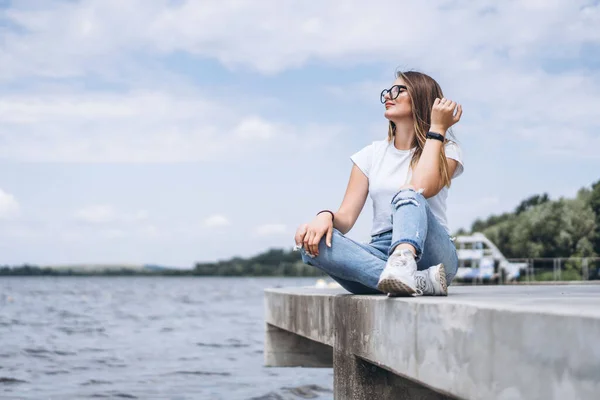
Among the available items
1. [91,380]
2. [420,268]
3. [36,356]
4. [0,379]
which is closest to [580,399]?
[420,268]

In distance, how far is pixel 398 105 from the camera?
15.1 feet

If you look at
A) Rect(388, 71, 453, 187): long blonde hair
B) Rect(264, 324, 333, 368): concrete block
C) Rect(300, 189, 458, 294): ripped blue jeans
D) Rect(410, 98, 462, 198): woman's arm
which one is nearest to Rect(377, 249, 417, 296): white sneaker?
Rect(300, 189, 458, 294): ripped blue jeans

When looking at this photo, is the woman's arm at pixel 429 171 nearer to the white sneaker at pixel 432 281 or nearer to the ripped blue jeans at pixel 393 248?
the ripped blue jeans at pixel 393 248

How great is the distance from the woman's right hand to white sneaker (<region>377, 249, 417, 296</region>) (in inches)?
21.1

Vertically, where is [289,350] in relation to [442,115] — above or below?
below

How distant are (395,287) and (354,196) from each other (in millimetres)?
1197

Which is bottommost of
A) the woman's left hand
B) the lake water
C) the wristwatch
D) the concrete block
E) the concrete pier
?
the lake water

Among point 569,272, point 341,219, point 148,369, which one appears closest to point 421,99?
point 341,219

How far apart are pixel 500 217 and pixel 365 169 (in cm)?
8904

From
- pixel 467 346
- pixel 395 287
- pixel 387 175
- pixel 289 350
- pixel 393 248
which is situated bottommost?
pixel 289 350

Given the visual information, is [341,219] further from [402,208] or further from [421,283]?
[421,283]

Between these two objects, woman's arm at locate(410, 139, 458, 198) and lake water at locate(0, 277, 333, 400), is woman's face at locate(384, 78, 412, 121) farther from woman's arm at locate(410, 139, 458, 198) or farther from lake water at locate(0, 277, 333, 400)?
lake water at locate(0, 277, 333, 400)

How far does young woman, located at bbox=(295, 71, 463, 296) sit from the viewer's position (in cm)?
385

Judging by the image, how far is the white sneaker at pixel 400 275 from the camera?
3.65m
